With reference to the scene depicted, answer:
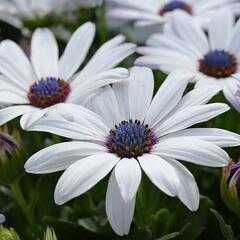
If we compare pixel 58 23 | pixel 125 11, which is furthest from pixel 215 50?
pixel 58 23

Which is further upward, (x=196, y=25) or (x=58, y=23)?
(x=58, y=23)

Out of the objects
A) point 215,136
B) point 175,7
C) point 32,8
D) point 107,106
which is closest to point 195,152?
point 215,136

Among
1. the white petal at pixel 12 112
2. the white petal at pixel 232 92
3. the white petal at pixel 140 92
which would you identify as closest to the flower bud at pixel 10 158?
the white petal at pixel 12 112

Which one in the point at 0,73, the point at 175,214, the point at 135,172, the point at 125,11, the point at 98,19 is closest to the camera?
the point at 135,172

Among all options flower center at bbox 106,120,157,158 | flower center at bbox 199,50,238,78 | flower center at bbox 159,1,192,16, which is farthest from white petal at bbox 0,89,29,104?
flower center at bbox 159,1,192,16

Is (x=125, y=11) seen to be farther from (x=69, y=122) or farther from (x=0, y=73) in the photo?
(x=69, y=122)

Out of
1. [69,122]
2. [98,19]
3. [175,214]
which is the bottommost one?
[175,214]

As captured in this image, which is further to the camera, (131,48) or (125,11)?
(125,11)

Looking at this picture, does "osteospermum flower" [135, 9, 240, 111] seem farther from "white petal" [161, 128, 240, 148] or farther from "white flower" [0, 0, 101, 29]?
"white flower" [0, 0, 101, 29]
